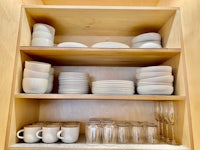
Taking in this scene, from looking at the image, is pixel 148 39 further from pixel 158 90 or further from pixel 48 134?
pixel 48 134

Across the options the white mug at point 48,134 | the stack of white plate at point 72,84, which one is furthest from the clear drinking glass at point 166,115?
the white mug at point 48,134

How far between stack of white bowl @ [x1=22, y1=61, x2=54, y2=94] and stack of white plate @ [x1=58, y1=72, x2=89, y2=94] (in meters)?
0.08

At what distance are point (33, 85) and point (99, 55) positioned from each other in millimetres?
347

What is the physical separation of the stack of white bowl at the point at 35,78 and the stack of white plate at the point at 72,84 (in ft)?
0.26

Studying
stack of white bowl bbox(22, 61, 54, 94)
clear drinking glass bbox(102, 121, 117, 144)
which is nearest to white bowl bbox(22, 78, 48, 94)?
stack of white bowl bbox(22, 61, 54, 94)

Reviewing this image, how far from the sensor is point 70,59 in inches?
37.0

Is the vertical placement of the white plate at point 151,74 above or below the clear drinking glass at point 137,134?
above

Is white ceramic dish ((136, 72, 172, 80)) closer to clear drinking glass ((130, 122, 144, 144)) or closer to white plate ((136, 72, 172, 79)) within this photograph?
white plate ((136, 72, 172, 79))

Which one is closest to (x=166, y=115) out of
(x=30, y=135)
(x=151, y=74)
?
(x=151, y=74)

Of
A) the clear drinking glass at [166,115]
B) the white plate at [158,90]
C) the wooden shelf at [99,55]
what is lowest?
the clear drinking glass at [166,115]

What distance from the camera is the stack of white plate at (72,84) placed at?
846 mm

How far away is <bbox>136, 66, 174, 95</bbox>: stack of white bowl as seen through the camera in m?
0.80

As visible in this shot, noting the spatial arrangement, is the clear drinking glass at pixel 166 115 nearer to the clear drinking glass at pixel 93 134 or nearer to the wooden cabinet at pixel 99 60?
the wooden cabinet at pixel 99 60

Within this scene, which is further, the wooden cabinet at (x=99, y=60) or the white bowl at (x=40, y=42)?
the white bowl at (x=40, y=42)
